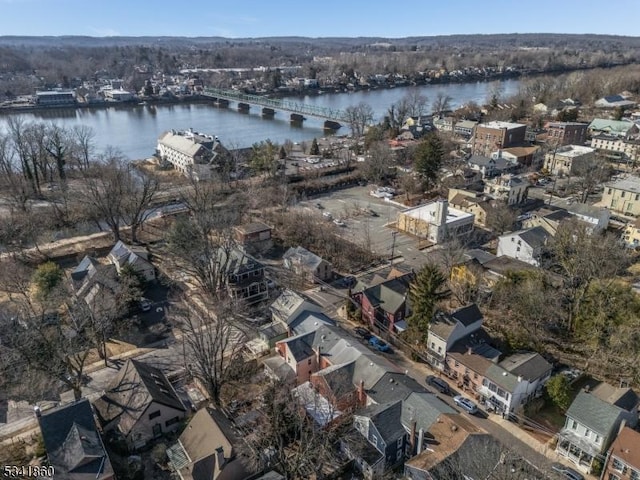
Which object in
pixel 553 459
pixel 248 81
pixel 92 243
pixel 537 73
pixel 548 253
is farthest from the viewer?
pixel 537 73

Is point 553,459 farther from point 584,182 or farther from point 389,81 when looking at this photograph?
point 389,81

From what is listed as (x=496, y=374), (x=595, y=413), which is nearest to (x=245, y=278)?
(x=496, y=374)

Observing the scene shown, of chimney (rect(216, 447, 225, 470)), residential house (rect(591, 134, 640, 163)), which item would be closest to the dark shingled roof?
chimney (rect(216, 447, 225, 470))

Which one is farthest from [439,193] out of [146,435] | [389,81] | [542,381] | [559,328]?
[389,81]

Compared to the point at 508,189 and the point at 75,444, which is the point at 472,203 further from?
the point at 75,444

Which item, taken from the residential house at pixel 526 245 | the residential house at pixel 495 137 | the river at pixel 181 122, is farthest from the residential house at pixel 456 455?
the river at pixel 181 122

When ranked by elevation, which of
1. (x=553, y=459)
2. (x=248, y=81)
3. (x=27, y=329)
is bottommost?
(x=553, y=459)

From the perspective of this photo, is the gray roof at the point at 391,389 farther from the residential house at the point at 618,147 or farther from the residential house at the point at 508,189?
the residential house at the point at 618,147

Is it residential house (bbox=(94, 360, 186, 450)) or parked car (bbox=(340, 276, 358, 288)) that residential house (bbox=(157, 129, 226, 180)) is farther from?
residential house (bbox=(94, 360, 186, 450))
